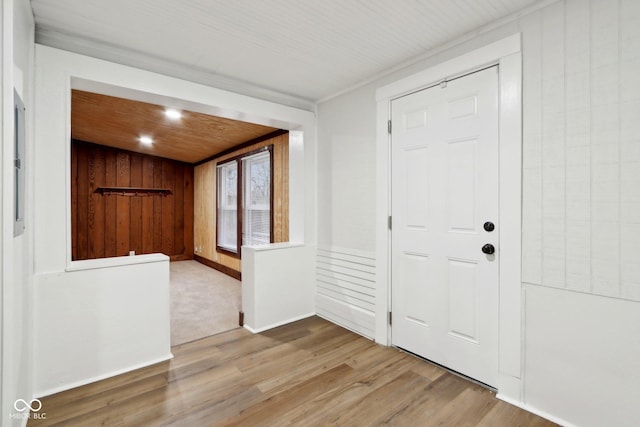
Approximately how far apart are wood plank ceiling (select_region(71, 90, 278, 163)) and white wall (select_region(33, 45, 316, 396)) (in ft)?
4.23

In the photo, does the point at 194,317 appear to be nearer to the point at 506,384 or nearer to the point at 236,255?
the point at 236,255

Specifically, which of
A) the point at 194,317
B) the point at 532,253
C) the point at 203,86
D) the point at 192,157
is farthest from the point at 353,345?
the point at 192,157

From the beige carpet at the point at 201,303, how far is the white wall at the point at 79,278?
58 centimetres

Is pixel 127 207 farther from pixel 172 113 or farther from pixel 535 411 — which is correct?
Answer: pixel 535 411

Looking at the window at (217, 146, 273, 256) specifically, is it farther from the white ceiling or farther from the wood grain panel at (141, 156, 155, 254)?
the white ceiling

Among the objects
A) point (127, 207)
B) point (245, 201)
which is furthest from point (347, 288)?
point (127, 207)

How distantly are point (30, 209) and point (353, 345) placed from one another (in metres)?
2.60

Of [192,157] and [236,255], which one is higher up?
[192,157]

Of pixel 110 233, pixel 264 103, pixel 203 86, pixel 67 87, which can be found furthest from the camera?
pixel 110 233

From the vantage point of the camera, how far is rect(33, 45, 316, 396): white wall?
2041 mm

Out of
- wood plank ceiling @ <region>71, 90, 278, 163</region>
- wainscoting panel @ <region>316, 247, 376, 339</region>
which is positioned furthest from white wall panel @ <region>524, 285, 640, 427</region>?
wood plank ceiling @ <region>71, 90, 278, 163</region>

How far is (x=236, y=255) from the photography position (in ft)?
18.0

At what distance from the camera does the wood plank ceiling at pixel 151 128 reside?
147 inches

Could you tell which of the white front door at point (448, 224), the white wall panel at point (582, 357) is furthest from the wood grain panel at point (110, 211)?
the white wall panel at point (582, 357)
